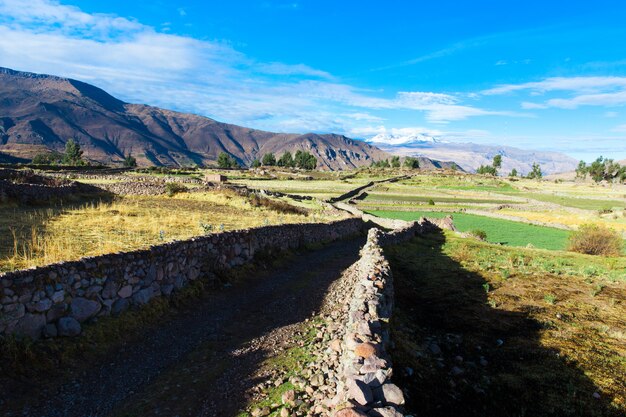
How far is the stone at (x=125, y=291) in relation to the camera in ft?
39.8

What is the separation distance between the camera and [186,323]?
12.9 metres

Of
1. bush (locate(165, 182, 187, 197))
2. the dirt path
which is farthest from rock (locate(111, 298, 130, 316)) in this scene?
bush (locate(165, 182, 187, 197))

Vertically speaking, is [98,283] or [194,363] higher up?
[98,283]

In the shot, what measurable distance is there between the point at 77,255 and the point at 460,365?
12243 mm

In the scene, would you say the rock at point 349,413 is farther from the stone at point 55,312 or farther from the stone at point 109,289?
the stone at point 109,289

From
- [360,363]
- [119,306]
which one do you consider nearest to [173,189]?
[119,306]

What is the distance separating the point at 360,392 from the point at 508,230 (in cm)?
5942

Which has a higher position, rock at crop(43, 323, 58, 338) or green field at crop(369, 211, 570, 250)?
rock at crop(43, 323, 58, 338)

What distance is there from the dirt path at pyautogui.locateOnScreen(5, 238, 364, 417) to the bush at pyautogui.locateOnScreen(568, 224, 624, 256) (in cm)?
3617

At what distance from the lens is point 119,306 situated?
12016mm

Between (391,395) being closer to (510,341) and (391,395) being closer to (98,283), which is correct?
(98,283)

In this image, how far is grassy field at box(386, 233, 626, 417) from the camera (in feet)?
31.6

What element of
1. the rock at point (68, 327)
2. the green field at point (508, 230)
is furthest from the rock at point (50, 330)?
the green field at point (508, 230)

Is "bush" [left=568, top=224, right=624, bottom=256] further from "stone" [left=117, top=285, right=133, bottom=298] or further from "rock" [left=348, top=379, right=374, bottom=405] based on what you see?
"stone" [left=117, top=285, right=133, bottom=298]
